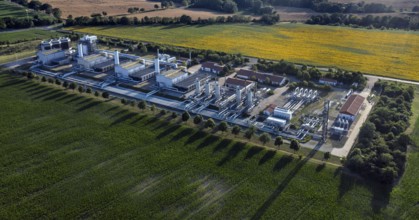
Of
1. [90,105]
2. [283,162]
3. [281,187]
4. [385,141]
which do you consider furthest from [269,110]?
[90,105]

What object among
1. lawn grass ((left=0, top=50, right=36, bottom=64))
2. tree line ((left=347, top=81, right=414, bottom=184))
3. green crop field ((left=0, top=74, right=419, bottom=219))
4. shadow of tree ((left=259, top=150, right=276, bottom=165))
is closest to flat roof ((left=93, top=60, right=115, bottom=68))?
lawn grass ((left=0, top=50, right=36, bottom=64))

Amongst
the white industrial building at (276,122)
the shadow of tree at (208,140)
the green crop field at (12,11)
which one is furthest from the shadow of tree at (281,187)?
the green crop field at (12,11)

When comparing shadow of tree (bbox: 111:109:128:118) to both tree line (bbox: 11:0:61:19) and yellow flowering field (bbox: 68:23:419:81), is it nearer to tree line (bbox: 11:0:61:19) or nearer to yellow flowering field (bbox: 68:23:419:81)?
yellow flowering field (bbox: 68:23:419:81)

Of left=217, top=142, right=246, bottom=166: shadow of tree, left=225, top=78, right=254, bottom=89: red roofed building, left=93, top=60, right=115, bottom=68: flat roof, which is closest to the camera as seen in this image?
left=217, top=142, right=246, bottom=166: shadow of tree

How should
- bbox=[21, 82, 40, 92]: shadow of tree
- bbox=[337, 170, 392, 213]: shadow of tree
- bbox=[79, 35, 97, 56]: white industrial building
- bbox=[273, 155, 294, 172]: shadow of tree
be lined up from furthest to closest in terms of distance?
bbox=[79, 35, 97, 56]: white industrial building, bbox=[21, 82, 40, 92]: shadow of tree, bbox=[273, 155, 294, 172]: shadow of tree, bbox=[337, 170, 392, 213]: shadow of tree

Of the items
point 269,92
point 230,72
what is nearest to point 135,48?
point 230,72

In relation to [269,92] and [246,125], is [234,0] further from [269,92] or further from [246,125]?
[246,125]

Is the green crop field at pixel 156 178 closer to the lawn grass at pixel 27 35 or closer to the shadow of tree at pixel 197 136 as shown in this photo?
the shadow of tree at pixel 197 136
